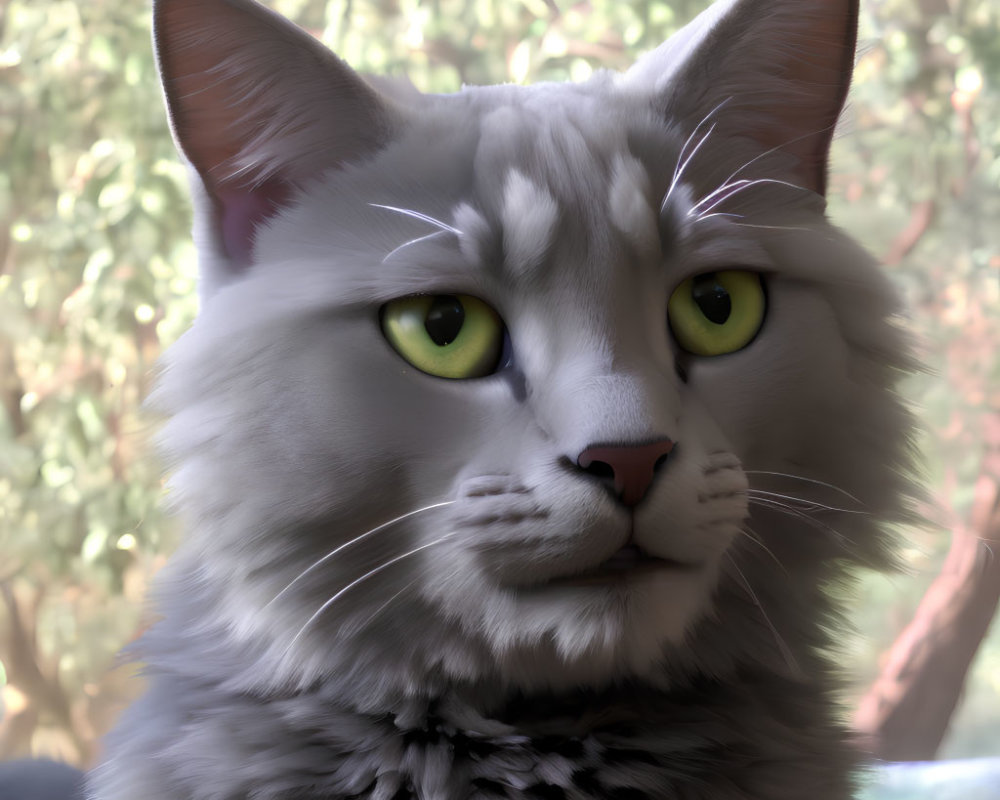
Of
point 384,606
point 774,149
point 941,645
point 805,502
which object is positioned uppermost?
point 774,149

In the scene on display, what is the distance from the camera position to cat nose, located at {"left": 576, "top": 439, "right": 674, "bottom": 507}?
1.86ft

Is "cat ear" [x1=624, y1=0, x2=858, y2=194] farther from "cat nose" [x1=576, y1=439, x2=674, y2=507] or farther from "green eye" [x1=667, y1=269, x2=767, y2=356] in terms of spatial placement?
"cat nose" [x1=576, y1=439, x2=674, y2=507]

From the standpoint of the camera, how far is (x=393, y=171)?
68 cm

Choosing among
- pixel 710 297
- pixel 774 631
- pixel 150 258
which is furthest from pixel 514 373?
pixel 150 258

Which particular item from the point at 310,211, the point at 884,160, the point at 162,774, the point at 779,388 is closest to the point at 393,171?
the point at 310,211

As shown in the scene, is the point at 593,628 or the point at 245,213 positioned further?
the point at 245,213

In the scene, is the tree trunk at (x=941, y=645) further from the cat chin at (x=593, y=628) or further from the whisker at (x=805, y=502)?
the cat chin at (x=593, y=628)

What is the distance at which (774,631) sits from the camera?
0.71m

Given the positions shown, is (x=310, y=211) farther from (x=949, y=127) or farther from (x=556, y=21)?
(x=949, y=127)

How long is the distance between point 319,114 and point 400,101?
0.29ft

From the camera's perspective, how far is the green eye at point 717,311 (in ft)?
2.23

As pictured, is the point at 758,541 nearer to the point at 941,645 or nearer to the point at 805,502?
the point at 805,502

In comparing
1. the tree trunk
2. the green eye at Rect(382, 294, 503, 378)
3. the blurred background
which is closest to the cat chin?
the green eye at Rect(382, 294, 503, 378)

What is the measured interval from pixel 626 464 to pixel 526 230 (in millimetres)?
168
